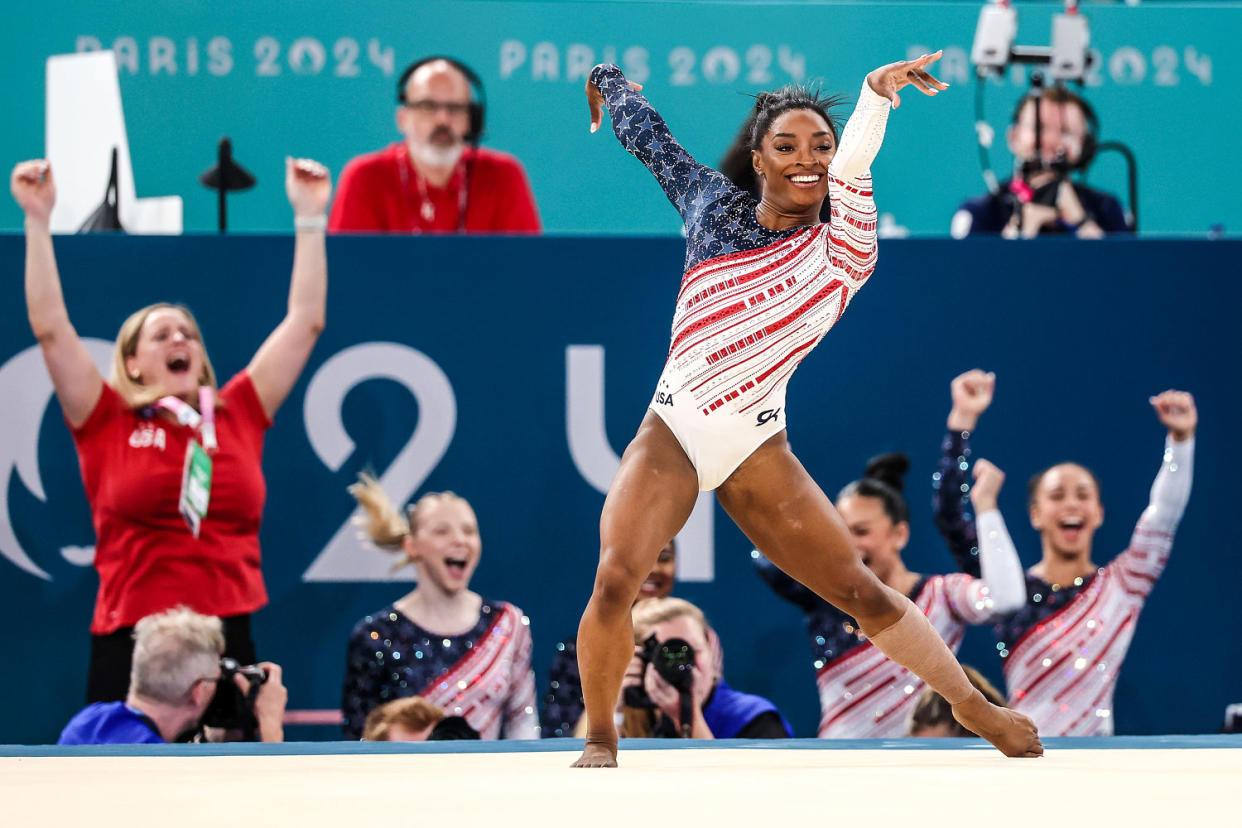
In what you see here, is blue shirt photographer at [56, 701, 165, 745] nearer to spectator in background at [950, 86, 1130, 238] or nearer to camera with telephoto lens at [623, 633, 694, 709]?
camera with telephoto lens at [623, 633, 694, 709]

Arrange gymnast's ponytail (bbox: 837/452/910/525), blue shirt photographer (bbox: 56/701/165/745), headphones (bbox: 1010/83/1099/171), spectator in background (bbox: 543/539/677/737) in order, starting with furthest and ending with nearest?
headphones (bbox: 1010/83/1099/171) < gymnast's ponytail (bbox: 837/452/910/525) < spectator in background (bbox: 543/539/677/737) < blue shirt photographer (bbox: 56/701/165/745)

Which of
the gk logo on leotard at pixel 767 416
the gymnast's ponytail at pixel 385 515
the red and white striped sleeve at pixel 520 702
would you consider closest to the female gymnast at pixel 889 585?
the red and white striped sleeve at pixel 520 702

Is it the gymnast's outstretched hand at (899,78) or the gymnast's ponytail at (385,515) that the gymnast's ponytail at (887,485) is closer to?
the gymnast's ponytail at (385,515)

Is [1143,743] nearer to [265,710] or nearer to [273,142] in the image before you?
[265,710]

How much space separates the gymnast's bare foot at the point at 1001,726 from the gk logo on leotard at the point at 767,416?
74cm

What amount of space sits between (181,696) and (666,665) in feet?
4.27

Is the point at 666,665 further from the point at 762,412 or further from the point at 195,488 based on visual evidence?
the point at 195,488

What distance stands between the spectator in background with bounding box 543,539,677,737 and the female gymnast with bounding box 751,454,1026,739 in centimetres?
35

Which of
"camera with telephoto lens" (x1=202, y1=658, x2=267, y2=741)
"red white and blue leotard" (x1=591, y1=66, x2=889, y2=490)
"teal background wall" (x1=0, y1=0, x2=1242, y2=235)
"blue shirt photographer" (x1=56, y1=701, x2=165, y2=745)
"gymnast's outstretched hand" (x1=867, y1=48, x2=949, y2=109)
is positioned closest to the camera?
"gymnast's outstretched hand" (x1=867, y1=48, x2=949, y2=109)

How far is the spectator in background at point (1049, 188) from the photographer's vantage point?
541 cm

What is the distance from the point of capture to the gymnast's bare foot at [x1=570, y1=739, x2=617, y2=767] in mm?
3029

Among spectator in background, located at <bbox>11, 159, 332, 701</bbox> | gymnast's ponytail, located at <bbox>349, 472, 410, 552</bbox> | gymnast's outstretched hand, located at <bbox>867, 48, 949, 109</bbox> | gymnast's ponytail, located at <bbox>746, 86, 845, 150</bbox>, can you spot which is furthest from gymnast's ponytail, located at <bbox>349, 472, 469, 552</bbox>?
gymnast's outstretched hand, located at <bbox>867, 48, 949, 109</bbox>

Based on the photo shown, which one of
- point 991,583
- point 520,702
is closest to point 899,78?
point 991,583

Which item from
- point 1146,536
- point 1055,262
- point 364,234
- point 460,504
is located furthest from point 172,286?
point 1146,536
